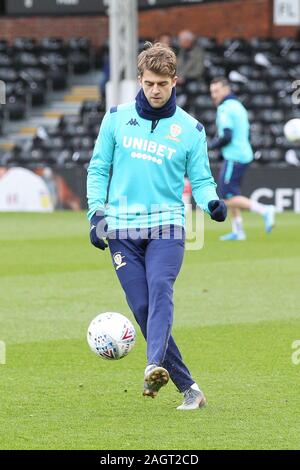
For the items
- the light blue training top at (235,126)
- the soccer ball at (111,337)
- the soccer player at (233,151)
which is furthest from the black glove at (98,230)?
the light blue training top at (235,126)

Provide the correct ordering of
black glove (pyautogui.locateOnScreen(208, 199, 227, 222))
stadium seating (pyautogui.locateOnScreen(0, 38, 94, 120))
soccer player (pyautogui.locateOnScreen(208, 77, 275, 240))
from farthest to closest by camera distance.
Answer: stadium seating (pyautogui.locateOnScreen(0, 38, 94, 120)) → soccer player (pyautogui.locateOnScreen(208, 77, 275, 240)) → black glove (pyautogui.locateOnScreen(208, 199, 227, 222))

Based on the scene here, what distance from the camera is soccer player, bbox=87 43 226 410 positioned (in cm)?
771

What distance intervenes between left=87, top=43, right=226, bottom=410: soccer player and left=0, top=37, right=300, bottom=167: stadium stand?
60.2 feet

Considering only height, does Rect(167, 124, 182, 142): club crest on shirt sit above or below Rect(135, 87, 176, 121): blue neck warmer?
below

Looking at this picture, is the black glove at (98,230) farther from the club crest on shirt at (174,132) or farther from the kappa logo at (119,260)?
the club crest on shirt at (174,132)

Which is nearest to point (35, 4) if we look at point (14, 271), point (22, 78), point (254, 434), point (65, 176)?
point (65, 176)

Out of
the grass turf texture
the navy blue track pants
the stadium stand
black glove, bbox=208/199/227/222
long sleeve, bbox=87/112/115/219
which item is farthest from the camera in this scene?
the stadium stand

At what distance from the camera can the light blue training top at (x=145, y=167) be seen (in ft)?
25.4

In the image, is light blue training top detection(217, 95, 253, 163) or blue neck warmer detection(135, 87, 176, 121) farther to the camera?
light blue training top detection(217, 95, 253, 163)

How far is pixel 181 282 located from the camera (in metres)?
14.9

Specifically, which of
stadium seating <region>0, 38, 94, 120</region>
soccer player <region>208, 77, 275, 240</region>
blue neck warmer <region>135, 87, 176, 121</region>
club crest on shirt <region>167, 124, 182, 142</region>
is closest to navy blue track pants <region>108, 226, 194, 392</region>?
club crest on shirt <region>167, 124, 182, 142</region>

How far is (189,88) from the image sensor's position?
29.5 metres

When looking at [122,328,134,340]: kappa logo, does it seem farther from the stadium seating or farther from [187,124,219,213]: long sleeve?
the stadium seating

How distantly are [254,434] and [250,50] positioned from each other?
24375 millimetres
